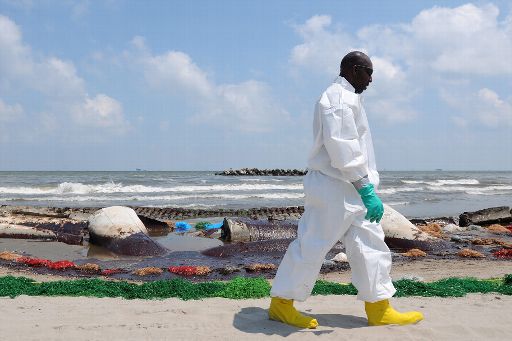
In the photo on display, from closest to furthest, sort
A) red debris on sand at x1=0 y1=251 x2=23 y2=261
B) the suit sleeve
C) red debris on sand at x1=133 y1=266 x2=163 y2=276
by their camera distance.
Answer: the suit sleeve
red debris on sand at x1=133 y1=266 x2=163 y2=276
red debris on sand at x1=0 y1=251 x2=23 y2=261

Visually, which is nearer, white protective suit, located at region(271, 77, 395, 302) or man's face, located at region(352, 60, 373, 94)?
white protective suit, located at region(271, 77, 395, 302)

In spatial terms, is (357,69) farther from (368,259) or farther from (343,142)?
(368,259)

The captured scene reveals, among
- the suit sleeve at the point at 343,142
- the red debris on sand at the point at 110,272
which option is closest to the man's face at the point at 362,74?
the suit sleeve at the point at 343,142

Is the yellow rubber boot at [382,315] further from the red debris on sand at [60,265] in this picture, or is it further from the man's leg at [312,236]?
the red debris on sand at [60,265]

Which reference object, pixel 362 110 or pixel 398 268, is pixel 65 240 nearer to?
pixel 398 268

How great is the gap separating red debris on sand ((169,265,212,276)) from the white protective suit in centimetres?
394

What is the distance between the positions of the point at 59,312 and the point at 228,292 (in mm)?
1709

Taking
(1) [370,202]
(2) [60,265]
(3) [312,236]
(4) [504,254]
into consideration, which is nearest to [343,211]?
(1) [370,202]

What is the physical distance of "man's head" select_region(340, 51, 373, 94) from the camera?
398cm

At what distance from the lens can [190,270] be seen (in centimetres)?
770

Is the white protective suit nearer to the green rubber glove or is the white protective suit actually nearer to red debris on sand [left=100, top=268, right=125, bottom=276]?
the green rubber glove

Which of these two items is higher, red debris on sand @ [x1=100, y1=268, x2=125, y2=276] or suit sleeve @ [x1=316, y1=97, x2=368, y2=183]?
suit sleeve @ [x1=316, y1=97, x2=368, y2=183]

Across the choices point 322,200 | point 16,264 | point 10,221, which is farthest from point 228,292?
point 10,221

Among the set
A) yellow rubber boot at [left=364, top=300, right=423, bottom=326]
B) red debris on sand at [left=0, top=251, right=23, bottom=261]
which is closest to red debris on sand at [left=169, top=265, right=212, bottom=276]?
red debris on sand at [left=0, top=251, right=23, bottom=261]
